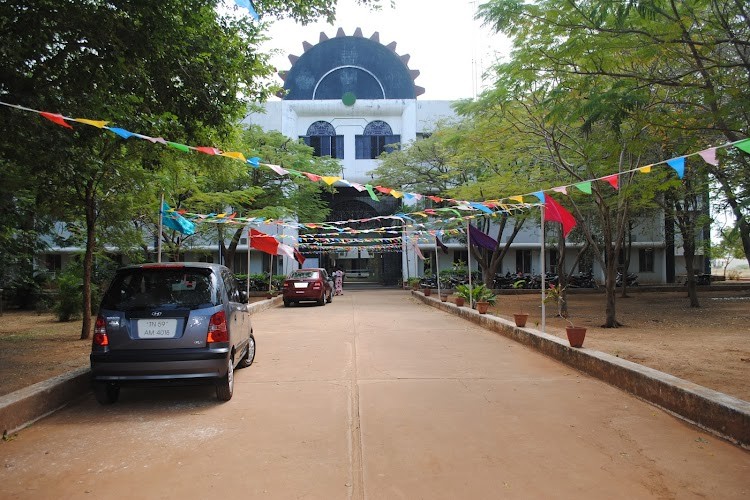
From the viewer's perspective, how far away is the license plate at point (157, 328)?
5.80m

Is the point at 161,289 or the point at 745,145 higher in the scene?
the point at 745,145

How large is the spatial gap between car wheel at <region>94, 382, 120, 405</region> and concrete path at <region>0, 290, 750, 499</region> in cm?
10

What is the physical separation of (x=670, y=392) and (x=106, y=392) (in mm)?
5997

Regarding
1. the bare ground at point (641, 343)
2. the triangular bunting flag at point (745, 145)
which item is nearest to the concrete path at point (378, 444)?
the bare ground at point (641, 343)

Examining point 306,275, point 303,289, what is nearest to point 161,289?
point 303,289

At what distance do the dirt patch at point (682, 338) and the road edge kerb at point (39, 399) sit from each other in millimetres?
7335

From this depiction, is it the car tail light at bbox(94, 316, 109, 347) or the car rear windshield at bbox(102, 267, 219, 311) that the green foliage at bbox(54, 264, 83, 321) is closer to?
the car rear windshield at bbox(102, 267, 219, 311)

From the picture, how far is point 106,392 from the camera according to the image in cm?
607

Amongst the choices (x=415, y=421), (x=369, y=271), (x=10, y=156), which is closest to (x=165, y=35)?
(x=10, y=156)

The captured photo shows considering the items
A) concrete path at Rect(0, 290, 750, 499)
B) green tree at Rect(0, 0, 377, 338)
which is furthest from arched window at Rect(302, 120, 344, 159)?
concrete path at Rect(0, 290, 750, 499)

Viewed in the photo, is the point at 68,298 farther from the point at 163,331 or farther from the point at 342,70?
the point at 342,70

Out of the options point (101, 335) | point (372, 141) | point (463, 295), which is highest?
point (372, 141)

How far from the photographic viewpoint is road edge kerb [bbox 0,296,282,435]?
5.20 metres

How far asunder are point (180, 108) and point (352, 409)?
20.3 feet
